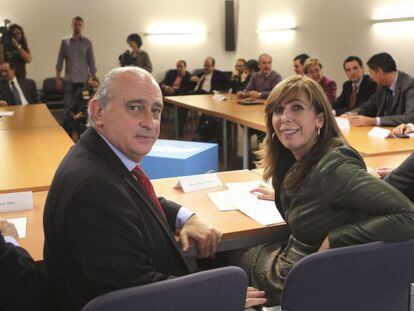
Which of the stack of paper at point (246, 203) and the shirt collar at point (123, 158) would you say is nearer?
the shirt collar at point (123, 158)

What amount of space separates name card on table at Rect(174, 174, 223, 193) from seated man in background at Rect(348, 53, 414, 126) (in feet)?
6.30

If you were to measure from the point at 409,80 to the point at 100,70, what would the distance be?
665cm

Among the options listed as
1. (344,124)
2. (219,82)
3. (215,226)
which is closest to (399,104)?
(344,124)

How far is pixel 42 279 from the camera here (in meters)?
1.31

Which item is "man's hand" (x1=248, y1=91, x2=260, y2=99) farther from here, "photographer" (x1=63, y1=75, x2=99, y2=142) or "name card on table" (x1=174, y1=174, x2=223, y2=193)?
"name card on table" (x1=174, y1=174, x2=223, y2=193)

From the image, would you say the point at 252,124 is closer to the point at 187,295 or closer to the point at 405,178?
the point at 405,178

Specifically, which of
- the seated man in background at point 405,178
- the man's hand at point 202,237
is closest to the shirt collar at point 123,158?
the man's hand at point 202,237

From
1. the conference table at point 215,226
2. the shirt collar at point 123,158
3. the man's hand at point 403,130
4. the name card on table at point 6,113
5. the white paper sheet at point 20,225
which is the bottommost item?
the conference table at point 215,226

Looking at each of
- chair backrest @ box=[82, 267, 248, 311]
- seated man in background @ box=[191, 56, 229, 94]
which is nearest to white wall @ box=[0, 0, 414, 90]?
seated man in background @ box=[191, 56, 229, 94]

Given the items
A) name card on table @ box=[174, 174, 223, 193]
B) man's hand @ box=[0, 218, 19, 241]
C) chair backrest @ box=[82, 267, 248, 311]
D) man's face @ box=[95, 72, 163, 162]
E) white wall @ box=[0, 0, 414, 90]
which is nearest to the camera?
chair backrest @ box=[82, 267, 248, 311]

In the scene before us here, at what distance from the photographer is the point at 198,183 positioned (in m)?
2.19

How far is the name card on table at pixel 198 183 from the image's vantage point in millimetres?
2150

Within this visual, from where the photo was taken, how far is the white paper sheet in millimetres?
1640

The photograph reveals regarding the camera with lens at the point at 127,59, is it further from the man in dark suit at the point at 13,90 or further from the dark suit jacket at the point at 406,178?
the dark suit jacket at the point at 406,178
